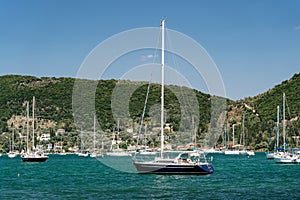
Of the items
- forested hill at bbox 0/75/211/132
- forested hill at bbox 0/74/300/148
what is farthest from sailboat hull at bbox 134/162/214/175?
forested hill at bbox 0/74/300/148

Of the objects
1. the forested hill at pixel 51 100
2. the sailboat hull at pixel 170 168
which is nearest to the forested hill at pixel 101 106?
the forested hill at pixel 51 100

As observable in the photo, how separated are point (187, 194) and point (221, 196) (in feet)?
7.93

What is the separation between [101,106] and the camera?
13425 cm

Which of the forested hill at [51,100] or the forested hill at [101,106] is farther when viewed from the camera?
the forested hill at [101,106]

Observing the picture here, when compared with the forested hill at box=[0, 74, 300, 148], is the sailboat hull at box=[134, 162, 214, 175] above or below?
below

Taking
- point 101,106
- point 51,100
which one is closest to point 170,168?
point 101,106

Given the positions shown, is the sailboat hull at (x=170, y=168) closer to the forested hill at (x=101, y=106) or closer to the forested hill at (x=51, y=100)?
the forested hill at (x=51, y=100)

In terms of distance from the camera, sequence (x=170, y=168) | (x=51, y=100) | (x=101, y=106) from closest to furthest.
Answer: (x=170, y=168), (x=101, y=106), (x=51, y=100)

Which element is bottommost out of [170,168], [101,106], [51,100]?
[170,168]

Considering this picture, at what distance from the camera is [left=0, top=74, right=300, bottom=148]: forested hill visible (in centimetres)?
A: 14400

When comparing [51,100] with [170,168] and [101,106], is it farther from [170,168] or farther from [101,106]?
[170,168]

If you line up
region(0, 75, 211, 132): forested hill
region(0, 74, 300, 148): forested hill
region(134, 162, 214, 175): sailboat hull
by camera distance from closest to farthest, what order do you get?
region(134, 162, 214, 175): sailboat hull, region(0, 75, 211, 132): forested hill, region(0, 74, 300, 148): forested hill

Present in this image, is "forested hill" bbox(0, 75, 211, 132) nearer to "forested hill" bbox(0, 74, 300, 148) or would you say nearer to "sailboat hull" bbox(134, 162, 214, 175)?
"forested hill" bbox(0, 74, 300, 148)

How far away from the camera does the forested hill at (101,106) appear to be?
472 ft
